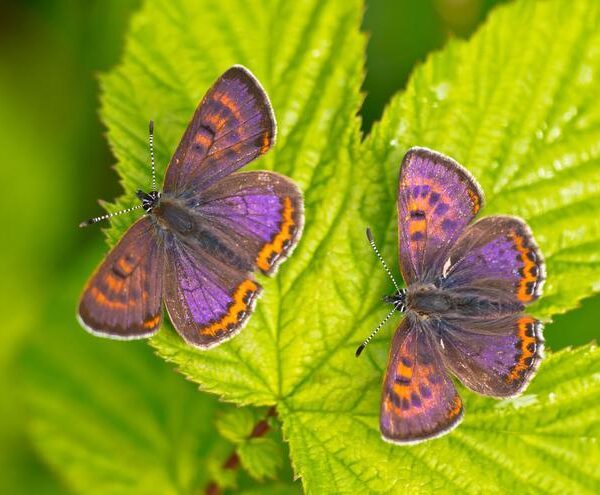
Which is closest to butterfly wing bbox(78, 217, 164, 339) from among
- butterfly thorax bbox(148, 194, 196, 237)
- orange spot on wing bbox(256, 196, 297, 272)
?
butterfly thorax bbox(148, 194, 196, 237)

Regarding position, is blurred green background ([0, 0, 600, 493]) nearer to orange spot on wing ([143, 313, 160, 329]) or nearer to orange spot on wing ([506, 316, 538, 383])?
orange spot on wing ([143, 313, 160, 329])

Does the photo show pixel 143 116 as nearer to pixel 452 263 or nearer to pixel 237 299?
pixel 237 299

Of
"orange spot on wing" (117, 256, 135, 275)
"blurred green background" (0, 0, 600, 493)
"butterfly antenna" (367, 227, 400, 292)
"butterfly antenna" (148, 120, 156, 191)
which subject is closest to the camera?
"orange spot on wing" (117, 256, 135, 275)

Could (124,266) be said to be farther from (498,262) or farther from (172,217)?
(498,262)

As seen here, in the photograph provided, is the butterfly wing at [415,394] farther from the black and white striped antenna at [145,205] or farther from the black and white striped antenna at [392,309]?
the black and white striped antenna at [145,205]

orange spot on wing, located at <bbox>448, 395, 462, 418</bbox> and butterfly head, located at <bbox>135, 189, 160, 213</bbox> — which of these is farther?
butterfly head, located at <bbox>135, 189, 160, 213</bbox>

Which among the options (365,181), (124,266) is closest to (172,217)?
(124,266)

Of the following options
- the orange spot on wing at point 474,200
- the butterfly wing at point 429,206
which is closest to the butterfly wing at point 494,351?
the butterfly wing at point 429,206
